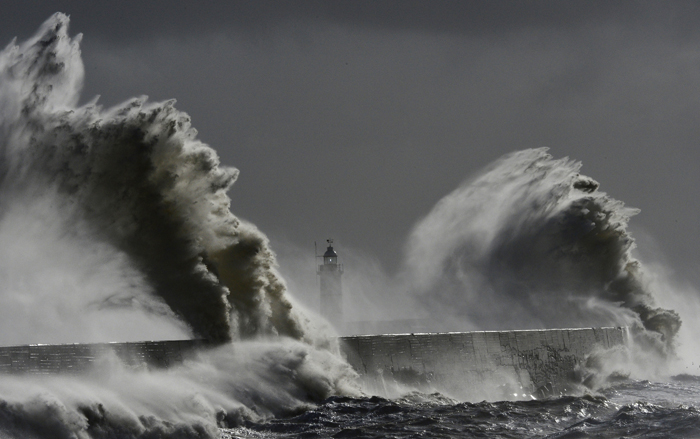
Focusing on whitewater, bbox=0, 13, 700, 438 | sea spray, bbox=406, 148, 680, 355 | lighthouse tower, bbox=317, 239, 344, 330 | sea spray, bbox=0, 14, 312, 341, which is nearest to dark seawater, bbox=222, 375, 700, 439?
whitewater, bbox=0, 13, 700, 438

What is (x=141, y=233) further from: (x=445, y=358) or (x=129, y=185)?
(x=445, y=358)

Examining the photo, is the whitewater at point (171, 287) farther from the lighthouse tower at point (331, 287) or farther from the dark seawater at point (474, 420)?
the lighthouse tower at point (331, 287)

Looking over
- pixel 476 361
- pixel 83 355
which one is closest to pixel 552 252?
pixel 476 361

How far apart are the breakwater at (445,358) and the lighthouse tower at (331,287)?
2355cm

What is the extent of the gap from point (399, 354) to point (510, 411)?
2.33 m

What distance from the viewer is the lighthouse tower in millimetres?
44594

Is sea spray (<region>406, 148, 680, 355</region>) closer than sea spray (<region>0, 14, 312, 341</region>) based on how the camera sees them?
No

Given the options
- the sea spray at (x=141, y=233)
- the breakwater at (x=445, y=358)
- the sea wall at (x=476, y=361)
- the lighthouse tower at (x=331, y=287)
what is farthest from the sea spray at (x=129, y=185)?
the lighthouse tower at (x=331, y=287)

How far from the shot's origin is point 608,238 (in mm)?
27625

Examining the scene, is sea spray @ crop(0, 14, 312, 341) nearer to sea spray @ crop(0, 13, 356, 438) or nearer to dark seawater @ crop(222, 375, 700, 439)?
sea spray @ crop(0, 13, 356, 438)

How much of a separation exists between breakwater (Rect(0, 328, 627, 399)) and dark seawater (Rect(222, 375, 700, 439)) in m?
0.64

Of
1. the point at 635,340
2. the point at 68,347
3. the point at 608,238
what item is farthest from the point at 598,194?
the point at 68,347

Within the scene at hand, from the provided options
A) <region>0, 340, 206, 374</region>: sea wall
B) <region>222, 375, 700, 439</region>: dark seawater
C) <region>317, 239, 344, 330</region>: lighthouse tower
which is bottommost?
<region>222, 375, 700, 439</region>: dark seawater

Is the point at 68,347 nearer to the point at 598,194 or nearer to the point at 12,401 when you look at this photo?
the point at 12,401
